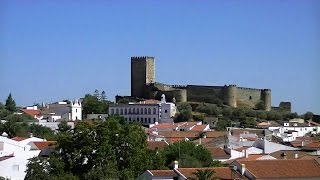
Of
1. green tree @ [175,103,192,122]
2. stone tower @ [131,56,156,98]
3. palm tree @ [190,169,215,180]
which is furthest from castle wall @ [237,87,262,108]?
palm tree @ [190,169,215,180]

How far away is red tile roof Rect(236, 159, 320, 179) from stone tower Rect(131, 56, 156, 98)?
6250 cm

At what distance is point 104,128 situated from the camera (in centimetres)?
3362

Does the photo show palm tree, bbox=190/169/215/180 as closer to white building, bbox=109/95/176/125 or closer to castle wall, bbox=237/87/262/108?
white building, bbox=109/95/176/125

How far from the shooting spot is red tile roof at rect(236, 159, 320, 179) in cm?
2919

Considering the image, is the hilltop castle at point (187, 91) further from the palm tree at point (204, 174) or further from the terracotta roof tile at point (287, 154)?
the palm tree at point (204, 174)

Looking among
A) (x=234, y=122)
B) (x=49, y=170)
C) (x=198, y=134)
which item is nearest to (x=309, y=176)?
(x=49, y=170)

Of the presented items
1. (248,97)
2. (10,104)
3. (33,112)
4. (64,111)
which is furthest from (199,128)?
(248,97)

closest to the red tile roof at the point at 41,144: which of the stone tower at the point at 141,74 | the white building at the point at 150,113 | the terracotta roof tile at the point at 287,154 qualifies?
the terracotta roof tile at the point at 287,154

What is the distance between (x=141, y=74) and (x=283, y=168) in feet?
210

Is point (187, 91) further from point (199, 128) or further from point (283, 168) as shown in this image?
point (283, 168)

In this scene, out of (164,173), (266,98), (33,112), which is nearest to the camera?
(164,173)

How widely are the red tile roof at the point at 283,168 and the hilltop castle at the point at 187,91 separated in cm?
6014

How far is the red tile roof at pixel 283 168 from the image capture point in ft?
95.8

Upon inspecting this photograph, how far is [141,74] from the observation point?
93438 mm
